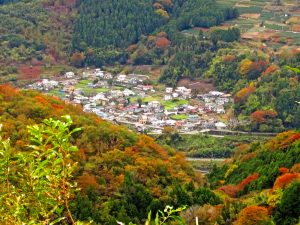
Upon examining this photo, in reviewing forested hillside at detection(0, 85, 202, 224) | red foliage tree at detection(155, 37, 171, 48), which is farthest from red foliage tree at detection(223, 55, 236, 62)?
forested hillside at detection(0, 85, 202, 224)

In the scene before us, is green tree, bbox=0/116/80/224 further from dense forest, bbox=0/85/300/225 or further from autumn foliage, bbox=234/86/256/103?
autumn foliage, bbox=234/86/256/103

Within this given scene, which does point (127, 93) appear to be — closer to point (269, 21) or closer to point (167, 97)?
point (167, 97)

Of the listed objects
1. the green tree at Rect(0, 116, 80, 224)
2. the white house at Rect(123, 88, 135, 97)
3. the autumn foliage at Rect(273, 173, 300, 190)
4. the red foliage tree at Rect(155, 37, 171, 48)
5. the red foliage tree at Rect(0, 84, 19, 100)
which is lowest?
the white house at Rect(123, 88, 135, 97)

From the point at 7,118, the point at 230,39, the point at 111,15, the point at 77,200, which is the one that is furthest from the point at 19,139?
the point at 111,15

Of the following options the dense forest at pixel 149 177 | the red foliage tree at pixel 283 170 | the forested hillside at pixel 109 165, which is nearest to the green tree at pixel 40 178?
the dense forest at pixel 149 177

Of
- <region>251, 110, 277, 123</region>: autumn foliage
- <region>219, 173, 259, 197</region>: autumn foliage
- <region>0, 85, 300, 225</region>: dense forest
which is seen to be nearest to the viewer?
<region>0, 85, 300, 225</region>: dense forest

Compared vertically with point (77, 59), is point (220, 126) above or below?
below

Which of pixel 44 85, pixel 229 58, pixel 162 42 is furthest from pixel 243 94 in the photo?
pixel 44 85

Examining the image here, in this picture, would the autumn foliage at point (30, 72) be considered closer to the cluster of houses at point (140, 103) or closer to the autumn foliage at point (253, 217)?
the cluster of houses at point (140, 103)

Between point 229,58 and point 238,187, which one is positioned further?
point 229,58
